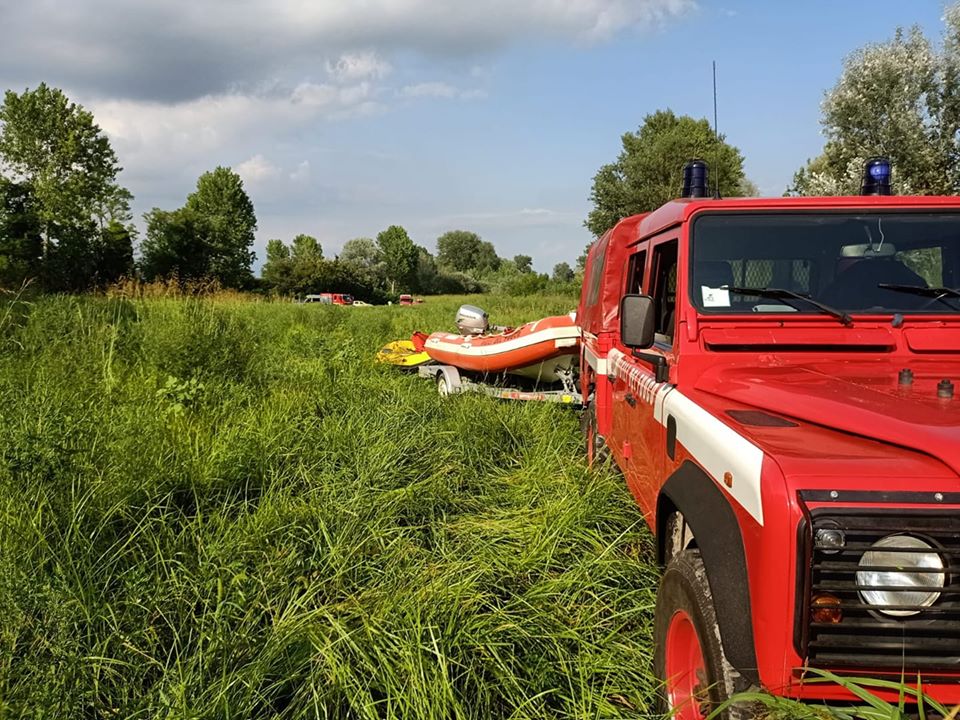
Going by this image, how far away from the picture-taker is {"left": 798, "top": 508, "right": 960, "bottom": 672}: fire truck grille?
4.82ft

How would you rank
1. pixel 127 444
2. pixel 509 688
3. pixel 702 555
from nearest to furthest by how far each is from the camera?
pixel 702 555 → pixel 509 688 → pixel 127 444

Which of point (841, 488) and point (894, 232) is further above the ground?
point (894, 232)

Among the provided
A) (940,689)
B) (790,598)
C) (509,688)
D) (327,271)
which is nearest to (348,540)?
(509,688)

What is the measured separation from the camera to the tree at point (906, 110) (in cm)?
1705

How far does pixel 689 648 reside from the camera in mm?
2082

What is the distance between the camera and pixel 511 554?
330 cm

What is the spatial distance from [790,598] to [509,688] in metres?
1.26

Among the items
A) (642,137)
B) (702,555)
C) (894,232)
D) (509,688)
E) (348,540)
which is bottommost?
(509,688)

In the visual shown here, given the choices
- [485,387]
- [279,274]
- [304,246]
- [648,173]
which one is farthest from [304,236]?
[485,387]

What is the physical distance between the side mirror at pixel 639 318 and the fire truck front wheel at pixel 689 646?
1142mm

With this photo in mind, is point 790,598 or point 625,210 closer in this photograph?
point 790,598

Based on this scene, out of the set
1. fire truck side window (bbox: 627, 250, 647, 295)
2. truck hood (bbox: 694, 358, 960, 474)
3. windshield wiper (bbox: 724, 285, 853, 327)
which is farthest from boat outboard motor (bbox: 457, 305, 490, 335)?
truck hood (bbox: 694, 358, 960, 474)

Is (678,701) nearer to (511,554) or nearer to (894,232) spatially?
(511,554)

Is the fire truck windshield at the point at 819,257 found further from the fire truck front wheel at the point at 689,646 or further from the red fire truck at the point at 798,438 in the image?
the fire truck front wheel at the point at 689,646
